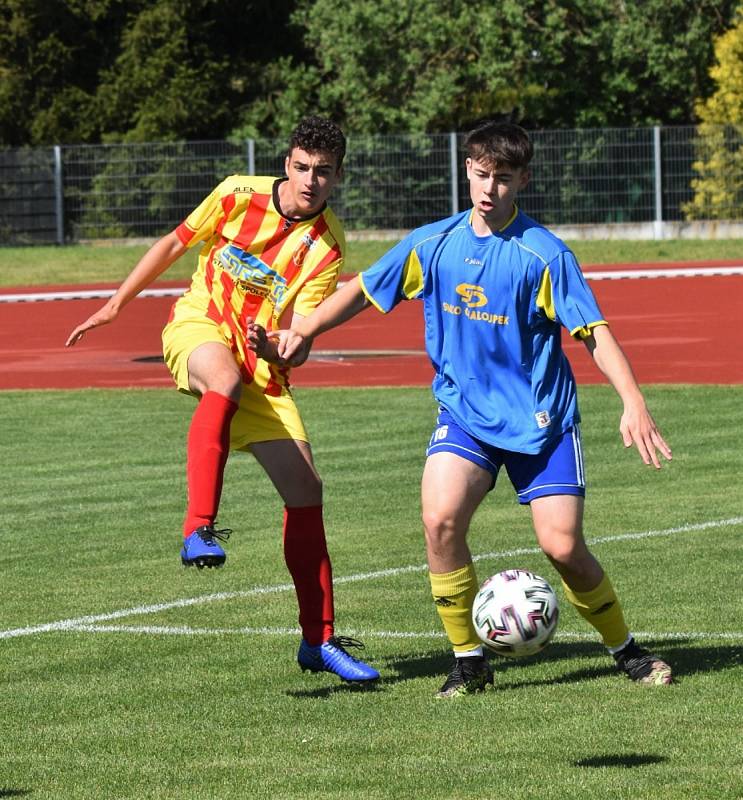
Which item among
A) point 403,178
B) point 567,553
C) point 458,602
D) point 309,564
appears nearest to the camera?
point 567,553

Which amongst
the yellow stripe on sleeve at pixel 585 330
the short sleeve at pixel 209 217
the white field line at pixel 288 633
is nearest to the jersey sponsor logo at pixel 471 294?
the yellow stripe on sleeve at pixel 585 330

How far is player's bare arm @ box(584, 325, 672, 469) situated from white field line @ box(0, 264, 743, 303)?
23.3m

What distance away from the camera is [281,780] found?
5.54m

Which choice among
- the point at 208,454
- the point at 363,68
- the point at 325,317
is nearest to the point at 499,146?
the point at 325,317

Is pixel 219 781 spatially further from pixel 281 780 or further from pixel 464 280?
pixel 464 280

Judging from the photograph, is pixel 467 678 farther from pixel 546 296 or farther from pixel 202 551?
pixel 546 296

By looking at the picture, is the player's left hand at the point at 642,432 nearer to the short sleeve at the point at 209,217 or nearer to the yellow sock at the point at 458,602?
the yellow sock at the point at 458,602

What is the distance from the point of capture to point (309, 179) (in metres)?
7.38

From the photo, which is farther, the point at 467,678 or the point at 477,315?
the point at 467,678

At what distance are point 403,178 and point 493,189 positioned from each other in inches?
1091

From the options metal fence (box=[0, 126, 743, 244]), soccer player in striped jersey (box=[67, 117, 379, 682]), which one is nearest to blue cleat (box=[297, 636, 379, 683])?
soccer player in striped jersey (box=[67, 117, 379, 682])

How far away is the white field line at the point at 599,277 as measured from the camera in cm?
2986

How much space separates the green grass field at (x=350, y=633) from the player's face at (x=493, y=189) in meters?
1.78

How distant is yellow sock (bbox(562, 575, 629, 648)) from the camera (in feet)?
23.0
